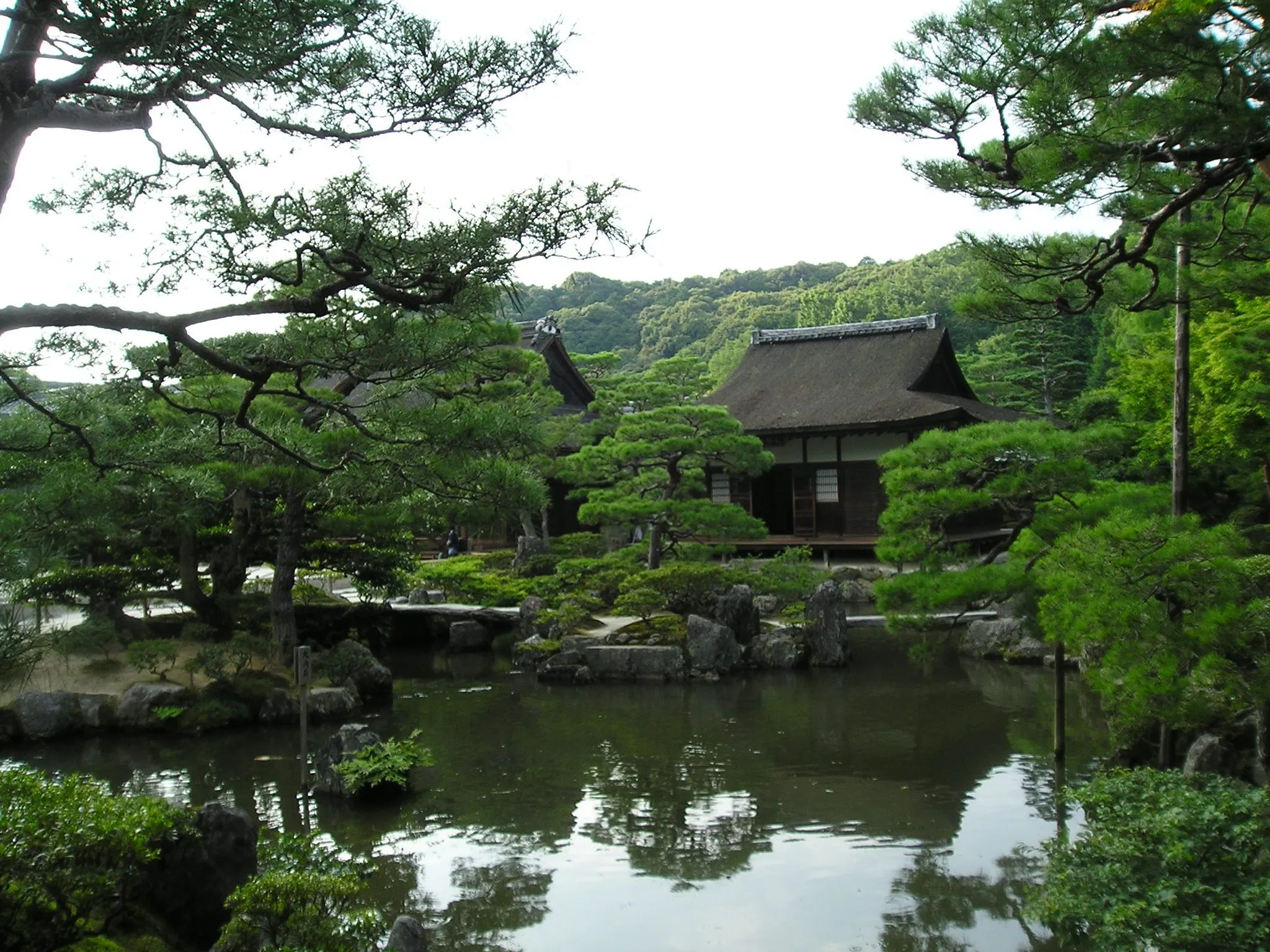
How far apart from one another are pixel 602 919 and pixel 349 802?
279 centimetres

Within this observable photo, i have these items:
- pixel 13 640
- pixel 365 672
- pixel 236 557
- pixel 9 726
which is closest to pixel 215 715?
pixel 365 672

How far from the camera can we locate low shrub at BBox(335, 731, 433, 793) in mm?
7348

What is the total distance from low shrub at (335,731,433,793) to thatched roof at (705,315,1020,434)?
13230 mm

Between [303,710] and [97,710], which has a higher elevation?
[303,710]

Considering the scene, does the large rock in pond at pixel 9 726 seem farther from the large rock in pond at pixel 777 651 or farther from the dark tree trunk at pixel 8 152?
the large rock in pond at pixel 777 651

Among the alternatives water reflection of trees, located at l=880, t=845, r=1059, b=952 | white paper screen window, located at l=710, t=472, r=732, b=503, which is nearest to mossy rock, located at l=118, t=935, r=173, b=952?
water reflection of trees, located at l=880, t=845, r=1059, b=952

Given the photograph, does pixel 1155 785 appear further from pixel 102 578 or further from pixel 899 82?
pixel 102 578

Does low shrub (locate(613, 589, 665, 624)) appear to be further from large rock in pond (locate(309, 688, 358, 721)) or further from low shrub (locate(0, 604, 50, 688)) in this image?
low shrub (locate(0, 604, 50, 688))

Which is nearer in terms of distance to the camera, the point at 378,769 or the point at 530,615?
the point at 378,769

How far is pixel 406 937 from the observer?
4410 mm

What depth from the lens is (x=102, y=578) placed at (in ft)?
35.9

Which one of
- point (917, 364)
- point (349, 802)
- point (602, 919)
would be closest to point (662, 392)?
point (917, 364)

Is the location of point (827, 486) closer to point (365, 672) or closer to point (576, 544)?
point (576, 544)

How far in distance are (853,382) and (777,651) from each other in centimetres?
1000
